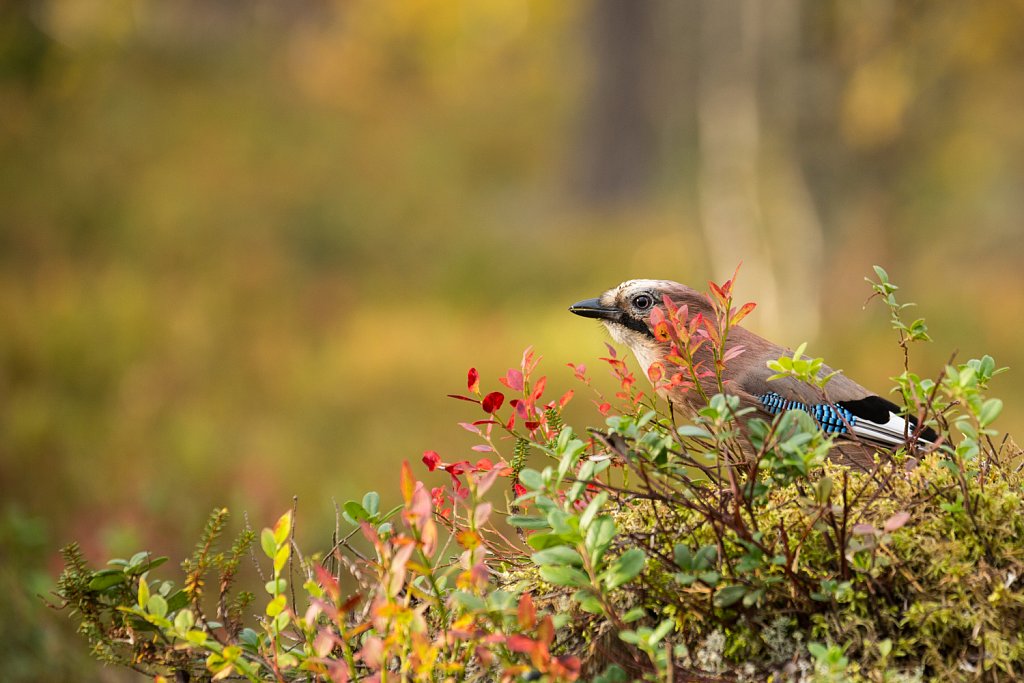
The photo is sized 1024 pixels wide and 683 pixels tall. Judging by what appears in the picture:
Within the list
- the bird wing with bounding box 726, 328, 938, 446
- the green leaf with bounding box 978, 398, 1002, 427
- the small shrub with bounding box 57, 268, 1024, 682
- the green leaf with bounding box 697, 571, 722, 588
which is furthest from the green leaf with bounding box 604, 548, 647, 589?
the bird wing with bounding box 726, 328, 938, 446

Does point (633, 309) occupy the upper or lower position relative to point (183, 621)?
upper

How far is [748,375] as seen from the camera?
3.38m

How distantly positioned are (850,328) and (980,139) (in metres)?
7.13

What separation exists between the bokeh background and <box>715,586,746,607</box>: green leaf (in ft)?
7.99

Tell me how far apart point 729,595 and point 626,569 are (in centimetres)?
19

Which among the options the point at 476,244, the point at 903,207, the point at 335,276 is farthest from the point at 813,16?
the point at 335,276

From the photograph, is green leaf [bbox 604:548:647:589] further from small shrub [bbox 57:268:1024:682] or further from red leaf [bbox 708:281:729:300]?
red leaf [bbox 708:281:729:300]

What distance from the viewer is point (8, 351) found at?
7844mm

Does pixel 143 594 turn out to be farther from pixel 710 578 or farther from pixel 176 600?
pixel 710 578

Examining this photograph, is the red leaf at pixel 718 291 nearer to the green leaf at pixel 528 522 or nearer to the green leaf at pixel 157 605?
the green leaf at pixel 528 522

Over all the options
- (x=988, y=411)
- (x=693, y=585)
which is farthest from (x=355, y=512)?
(x=988, y=411)

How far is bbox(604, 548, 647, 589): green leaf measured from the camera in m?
1.42

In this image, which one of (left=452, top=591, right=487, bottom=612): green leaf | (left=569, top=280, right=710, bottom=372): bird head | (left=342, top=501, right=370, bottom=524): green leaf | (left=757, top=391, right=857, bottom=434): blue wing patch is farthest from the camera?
(left=569, top=280, right=710, bottom=372): bird head

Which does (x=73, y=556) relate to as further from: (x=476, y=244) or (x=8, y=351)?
(x=476, y=244)
